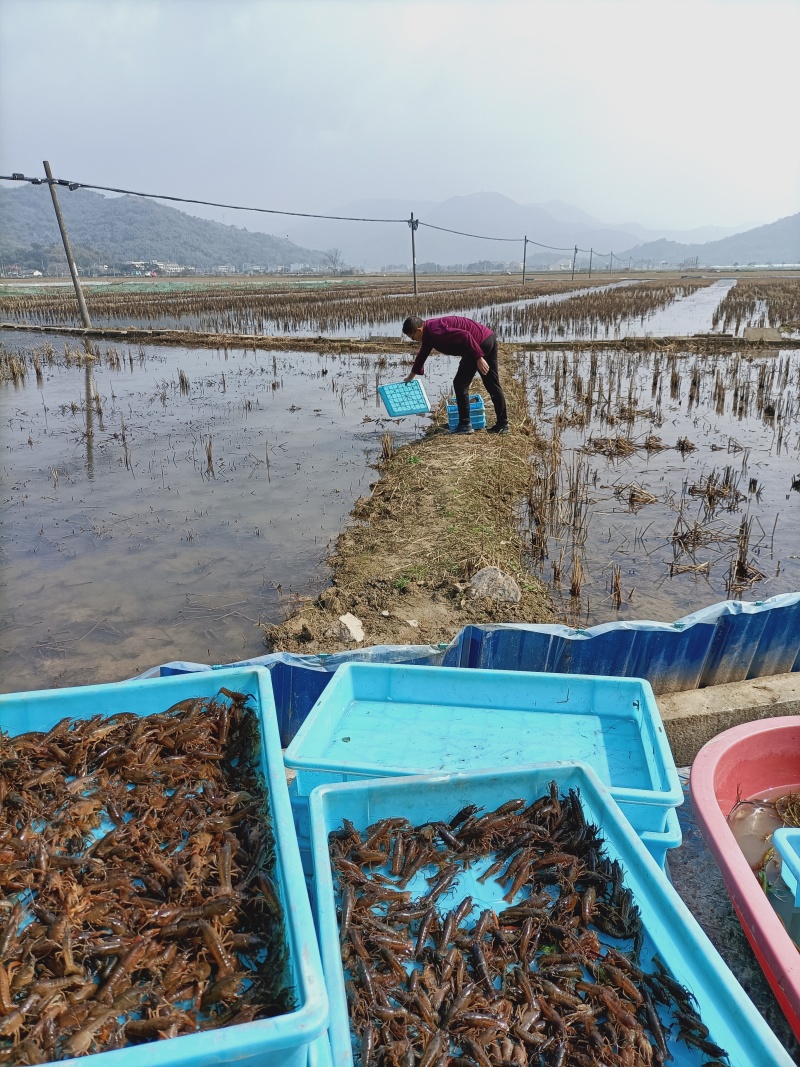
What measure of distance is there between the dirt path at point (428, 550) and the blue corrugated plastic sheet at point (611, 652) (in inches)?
39.6

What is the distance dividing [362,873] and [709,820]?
1.53 m

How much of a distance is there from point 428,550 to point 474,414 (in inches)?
186

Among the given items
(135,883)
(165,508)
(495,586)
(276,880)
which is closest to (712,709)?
(495,586)

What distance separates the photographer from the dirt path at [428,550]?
4.84m

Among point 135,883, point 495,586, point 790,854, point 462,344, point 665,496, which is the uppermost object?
point 462,344

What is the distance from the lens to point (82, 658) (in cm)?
485

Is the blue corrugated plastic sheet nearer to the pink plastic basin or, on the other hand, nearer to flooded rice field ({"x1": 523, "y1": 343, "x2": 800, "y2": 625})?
the pink plastic basin

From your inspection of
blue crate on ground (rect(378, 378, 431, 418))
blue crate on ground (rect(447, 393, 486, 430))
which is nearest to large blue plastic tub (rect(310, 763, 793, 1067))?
blue crate on ground (rect(378, 378, 431, 418))

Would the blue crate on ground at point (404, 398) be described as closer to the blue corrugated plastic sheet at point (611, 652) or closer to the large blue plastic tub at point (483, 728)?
the blue corrugated plastic sheet at point (611, 652)

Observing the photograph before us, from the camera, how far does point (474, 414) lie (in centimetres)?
1012

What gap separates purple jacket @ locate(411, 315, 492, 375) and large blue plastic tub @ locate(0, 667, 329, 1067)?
23.2 ft

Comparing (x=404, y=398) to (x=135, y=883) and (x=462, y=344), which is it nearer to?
(x=462, y=344)

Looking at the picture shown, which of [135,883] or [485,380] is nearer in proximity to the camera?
[135,883]

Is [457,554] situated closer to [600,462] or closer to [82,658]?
[82,658]
